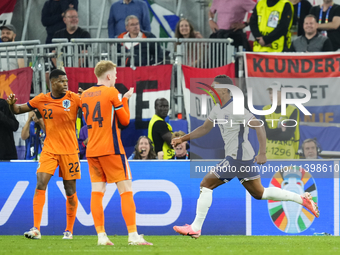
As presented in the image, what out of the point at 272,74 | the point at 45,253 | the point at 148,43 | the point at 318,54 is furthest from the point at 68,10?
the point at 45,253

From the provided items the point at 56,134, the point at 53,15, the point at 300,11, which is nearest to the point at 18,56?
the point at 53,15

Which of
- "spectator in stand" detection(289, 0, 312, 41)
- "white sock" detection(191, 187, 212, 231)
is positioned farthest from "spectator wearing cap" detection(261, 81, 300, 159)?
"white sock" detection(191, 187, 212, 231)

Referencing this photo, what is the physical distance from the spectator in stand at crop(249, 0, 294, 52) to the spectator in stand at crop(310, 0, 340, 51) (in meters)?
0.82

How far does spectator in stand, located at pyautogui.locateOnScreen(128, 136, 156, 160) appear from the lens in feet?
32.8

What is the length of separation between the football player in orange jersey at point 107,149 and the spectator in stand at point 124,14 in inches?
266

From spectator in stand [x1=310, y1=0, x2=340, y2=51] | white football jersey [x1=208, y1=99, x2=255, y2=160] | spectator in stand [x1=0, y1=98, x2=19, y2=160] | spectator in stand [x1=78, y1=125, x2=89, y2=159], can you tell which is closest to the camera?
white football jersey [x1=208, y1=99, x2=255, y2=160]

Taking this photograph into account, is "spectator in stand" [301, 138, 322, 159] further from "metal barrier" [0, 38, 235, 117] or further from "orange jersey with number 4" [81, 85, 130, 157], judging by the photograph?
"orange jersey with number 4" [81, 85, 130, 157]

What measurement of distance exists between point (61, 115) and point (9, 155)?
2770 mm

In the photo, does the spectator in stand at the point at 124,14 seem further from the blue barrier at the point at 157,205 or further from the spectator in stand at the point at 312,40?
the blue barrier at the point at 157,205

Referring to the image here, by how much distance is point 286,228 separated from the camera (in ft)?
30.6

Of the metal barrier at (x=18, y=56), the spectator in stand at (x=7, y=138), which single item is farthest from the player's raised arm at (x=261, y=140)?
the metal barrier at (x=18, y=56)

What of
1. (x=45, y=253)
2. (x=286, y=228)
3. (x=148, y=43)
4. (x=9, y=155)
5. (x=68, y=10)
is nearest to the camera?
(x=45, y=253)

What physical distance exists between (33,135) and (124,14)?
3922 millimetres

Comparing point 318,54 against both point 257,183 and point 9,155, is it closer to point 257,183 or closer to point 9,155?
point 257,183
